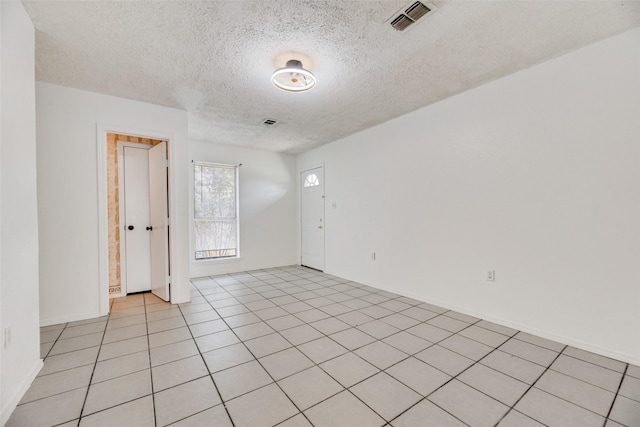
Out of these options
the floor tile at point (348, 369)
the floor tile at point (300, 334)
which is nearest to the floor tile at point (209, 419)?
the floor tile at point (348, 369)

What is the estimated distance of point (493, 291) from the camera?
9.33 feet

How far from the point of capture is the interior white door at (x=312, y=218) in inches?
214

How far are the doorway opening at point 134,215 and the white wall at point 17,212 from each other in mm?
1725

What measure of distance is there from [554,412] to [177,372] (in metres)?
2.44

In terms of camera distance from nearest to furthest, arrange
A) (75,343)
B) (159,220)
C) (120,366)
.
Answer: (120,366) → (75,343) → (159,220)

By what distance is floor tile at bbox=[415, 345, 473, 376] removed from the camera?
2.02 metres

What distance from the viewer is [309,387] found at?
180 cm

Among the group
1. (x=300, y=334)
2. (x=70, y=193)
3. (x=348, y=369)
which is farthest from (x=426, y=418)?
(x=70, y=193)

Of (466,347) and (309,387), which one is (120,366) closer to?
(309,387)

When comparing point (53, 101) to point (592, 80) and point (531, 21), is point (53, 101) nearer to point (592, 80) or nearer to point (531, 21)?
point (531, 21)

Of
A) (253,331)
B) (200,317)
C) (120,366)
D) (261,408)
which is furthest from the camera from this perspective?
(200,317)

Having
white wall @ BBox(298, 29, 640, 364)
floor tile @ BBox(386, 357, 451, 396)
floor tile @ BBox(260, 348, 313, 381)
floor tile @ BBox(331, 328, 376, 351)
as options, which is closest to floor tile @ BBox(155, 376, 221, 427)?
floor tile @ BBox(260, 348, 313, 381)

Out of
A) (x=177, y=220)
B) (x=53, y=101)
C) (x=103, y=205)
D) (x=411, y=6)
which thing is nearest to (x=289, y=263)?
(x=177, y=220)

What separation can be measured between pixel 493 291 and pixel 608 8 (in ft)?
8.00
